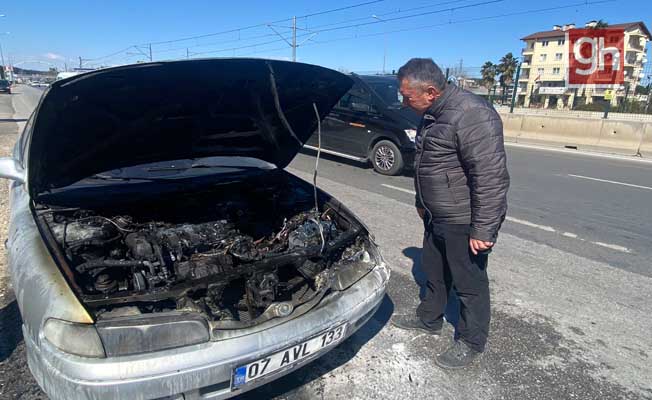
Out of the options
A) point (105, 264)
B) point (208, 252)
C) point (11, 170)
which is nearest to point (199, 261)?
point (208, 252)

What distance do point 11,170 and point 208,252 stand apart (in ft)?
4.30

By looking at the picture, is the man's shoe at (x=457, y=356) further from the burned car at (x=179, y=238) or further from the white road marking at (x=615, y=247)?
the white road marking at (x=615, y=247)

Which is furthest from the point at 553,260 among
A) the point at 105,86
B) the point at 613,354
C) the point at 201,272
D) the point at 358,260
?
the point at 105,86

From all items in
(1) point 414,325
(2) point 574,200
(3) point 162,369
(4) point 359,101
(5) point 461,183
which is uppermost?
(4) point 359,101

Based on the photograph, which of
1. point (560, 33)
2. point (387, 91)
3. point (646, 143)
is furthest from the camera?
point (560, 33)

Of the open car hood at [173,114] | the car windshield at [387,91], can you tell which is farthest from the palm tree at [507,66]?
the open car hood at [173,114]

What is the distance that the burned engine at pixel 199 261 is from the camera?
187cm

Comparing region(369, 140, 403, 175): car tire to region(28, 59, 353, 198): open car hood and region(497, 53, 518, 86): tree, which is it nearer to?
region(28, 59, 353, 198): open car hood

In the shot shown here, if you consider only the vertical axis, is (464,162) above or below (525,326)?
above

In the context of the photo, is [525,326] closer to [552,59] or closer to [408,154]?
[408,154]

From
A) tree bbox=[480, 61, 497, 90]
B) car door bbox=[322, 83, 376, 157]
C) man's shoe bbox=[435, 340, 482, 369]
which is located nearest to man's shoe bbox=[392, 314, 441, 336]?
man's shoe bbox=[435, 340, 482, 369]

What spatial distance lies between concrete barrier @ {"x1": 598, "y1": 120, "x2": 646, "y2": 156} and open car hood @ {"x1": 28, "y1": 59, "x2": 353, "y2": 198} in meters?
14.2

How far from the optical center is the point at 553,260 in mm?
4227

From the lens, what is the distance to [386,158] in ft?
26.6
